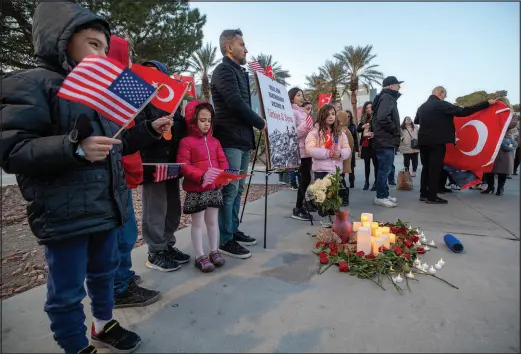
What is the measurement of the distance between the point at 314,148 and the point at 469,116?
332 centimetres

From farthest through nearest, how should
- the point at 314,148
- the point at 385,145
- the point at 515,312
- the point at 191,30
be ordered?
the point at 191,30, the point at 385,145, the point at 314,148, the point at 515,312

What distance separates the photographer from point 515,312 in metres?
0.55

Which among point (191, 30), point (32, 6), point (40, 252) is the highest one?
point (191, 30)

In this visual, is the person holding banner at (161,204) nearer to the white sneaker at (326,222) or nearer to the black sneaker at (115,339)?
the black sneaker at (115,339)

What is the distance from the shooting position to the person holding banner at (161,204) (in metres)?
2.64

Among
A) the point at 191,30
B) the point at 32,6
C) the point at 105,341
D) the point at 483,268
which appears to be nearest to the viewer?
the point at 105,341

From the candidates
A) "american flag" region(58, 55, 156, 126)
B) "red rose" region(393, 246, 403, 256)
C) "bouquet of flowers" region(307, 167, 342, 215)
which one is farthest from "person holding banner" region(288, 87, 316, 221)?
"american flag" region(58, 55, 156, 126)

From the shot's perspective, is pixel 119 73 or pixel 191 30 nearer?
pixel 119 73

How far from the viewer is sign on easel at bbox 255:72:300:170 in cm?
348

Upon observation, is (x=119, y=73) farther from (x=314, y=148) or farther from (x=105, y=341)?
(x=314, y=148)

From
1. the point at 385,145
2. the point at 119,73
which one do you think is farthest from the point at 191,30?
the point at 119,73

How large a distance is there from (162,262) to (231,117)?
4.95 feet

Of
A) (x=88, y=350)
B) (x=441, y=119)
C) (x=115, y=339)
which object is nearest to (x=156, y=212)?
(x=115, y=339)

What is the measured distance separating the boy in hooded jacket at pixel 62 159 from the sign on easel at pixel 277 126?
6.74 ft
